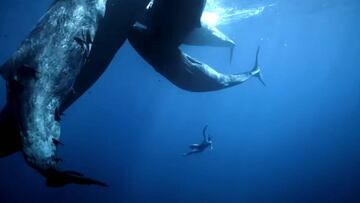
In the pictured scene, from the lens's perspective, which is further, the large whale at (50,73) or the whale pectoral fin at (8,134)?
the whale pectoral fin at (8,134)

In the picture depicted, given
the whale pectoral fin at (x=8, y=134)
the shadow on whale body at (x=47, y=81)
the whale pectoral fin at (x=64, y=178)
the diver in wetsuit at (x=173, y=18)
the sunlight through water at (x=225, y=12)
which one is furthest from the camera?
the sunlight through water at (x=225, y=12)

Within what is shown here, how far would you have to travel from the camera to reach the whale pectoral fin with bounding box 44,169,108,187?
232 cm

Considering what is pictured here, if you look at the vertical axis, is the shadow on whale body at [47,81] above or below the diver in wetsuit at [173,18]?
below

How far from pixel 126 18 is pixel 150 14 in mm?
388

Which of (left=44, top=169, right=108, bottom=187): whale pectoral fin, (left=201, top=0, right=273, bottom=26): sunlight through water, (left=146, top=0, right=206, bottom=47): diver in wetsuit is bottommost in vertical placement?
(left=201, top=0, right=273, bottom=26): sunlight through water

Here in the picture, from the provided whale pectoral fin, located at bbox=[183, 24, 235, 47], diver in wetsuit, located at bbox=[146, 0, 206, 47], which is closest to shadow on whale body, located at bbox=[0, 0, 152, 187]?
diver in wetsuit, located at bbox=[146, 0, 206, 47]

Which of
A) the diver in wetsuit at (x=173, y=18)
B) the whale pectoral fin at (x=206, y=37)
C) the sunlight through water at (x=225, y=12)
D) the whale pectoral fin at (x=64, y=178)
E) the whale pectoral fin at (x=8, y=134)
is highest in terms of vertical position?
the diver in wetsuit at (x=173, y=18)

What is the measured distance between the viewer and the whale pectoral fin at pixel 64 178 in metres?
2.32

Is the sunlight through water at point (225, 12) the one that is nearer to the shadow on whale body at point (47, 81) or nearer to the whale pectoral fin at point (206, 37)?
the whale pectoral fin at point (206, 37)

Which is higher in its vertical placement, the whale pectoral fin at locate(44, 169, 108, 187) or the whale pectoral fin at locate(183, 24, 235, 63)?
the whale pectoral fin at locate(183, 24, 235, 63)

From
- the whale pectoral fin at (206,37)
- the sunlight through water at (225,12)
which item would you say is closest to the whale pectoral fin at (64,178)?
the whale pectoral fin at (206,37)

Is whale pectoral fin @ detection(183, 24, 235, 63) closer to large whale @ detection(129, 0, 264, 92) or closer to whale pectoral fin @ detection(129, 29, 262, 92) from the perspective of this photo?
large whale @ detection(129, 0, 264, 92)

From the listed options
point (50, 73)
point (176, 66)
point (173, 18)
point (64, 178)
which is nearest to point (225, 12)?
point (176, 66)

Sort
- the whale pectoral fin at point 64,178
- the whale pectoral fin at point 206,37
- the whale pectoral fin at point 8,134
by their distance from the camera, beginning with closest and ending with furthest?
the whale pectoral fin at point 64,178 → the whale pectoral fin at point 8,134 → the whale pectoral fin at point 206,37
